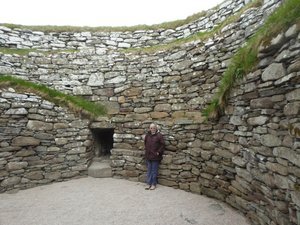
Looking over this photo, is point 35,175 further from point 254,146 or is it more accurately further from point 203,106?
point 254,146

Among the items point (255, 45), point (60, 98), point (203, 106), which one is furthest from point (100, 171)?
point (255, 45)

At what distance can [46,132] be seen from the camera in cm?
682

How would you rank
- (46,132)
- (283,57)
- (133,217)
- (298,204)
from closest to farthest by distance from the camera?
(298,204) < (283,57) < (133,217) < (46,132)

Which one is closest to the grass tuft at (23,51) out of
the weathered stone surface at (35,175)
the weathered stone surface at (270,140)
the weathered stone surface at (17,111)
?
the weathered stone surface at (17,111)

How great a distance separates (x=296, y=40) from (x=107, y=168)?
5.82m

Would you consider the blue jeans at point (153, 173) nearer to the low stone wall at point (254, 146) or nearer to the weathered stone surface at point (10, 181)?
the low stone wall at point (254, 146)

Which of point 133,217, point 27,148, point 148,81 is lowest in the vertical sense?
point 133,217

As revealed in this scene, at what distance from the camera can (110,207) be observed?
5.12m

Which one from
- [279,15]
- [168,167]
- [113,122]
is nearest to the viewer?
[279,15]

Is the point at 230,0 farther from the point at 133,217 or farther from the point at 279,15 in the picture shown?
the point at 133,217

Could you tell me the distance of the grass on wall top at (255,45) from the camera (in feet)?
11.1

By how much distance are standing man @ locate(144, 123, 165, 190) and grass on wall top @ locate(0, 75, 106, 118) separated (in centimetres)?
215

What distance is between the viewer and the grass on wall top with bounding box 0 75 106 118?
23.7 ft

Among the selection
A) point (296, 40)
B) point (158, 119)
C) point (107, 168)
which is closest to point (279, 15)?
point (296, 40)
